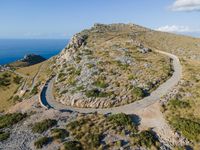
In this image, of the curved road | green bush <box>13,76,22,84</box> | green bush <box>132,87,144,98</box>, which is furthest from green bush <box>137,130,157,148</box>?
green bush <box>13,76,22,84</box>

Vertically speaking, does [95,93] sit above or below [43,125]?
above

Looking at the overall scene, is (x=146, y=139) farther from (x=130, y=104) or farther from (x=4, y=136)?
(x=4, y=136)

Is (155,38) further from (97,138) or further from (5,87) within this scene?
(97,138)

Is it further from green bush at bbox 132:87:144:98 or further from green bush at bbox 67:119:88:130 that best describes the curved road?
green bush at bbox 67:119:88:130

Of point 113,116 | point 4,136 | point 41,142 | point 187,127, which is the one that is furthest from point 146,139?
point 4,136

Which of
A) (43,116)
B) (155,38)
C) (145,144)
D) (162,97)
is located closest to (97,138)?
(145,144)

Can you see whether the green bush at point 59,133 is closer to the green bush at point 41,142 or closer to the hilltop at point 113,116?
the hilltop at point 113,116
